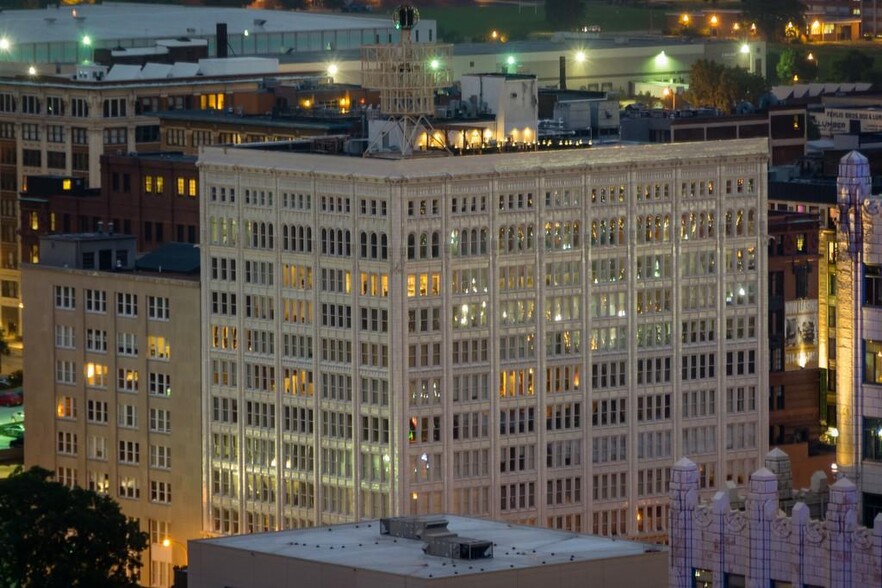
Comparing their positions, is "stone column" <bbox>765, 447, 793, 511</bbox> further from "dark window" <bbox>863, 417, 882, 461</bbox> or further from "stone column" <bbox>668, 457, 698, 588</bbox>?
"dark window" <bbox>863, 417, 882, 461</bbox>

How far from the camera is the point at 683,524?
160 meters

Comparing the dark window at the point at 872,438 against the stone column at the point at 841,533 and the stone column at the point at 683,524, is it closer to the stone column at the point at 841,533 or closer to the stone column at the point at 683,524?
the stone column at the point at 841,533

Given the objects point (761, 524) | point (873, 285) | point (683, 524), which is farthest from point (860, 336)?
point (683, 524)

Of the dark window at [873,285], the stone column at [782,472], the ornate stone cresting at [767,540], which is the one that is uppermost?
the dark window at [873,285]

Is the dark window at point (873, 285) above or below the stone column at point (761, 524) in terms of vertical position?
above

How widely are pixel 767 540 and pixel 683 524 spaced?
4.20 metres

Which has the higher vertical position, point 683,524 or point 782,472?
point 782,472

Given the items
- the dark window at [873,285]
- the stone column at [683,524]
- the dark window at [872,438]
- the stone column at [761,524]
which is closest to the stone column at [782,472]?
the stone column at [683,524]

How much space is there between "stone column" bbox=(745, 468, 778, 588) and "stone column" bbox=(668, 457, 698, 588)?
2772 millimetres

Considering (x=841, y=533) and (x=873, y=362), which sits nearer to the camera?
(x=841, y=533)

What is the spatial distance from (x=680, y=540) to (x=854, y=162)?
16.7 metres

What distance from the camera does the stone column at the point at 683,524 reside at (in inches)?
6260

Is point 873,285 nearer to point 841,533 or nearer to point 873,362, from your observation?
point 873,362

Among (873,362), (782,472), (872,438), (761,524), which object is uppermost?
(873,362)
